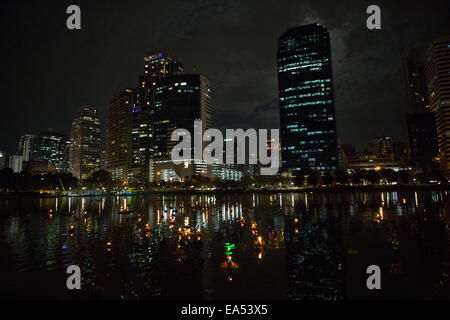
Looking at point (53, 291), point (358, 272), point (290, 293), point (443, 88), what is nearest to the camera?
point (290, 293)

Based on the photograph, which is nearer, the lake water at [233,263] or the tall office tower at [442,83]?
the lake water at [233,263]

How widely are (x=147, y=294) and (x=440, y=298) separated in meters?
11.2

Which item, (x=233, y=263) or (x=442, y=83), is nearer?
(x=233, y=263)

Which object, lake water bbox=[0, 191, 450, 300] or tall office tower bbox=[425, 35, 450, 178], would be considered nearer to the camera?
lake water bbox=[0, 191, 450, 300]

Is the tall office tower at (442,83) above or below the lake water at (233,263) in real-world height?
above

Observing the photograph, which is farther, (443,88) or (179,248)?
(443,88)

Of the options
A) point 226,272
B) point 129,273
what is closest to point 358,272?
point 226,272

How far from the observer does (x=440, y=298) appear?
1027 centimetres

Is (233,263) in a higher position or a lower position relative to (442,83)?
lower

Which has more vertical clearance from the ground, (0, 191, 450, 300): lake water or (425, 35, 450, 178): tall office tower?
(425, 35, 450, 178): tall office tower
